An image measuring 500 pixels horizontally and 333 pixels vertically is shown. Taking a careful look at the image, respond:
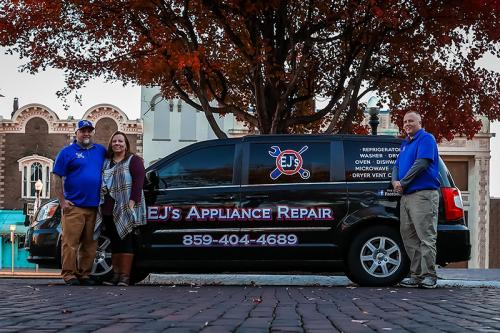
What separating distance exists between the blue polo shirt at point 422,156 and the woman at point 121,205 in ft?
9.94

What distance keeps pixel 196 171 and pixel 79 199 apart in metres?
1.42

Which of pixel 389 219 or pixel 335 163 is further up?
pixel 335 163

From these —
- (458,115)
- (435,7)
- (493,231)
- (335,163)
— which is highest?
(435,7)

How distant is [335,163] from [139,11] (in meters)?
7.64

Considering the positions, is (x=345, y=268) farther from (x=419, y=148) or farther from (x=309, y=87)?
(x=309, y=87)

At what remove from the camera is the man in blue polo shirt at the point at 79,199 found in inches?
396

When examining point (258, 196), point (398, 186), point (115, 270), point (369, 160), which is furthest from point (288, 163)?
point (115, 270)

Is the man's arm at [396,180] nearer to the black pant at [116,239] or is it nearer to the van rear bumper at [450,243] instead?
the van rear bumper at [450,243]

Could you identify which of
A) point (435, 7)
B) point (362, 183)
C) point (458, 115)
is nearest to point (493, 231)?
point (458, 115)

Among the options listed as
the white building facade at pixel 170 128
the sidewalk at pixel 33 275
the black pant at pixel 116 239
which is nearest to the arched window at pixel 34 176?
the white building facade at pixel 170 128

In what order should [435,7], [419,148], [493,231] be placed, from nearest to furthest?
[419,148] → [435,7] → [493,231]

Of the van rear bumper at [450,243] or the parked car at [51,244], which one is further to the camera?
the parked car at [51,244]

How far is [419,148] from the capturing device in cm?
973

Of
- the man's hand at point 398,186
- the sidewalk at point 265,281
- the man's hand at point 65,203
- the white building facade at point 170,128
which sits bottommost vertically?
the sidewalk at point 265,281
